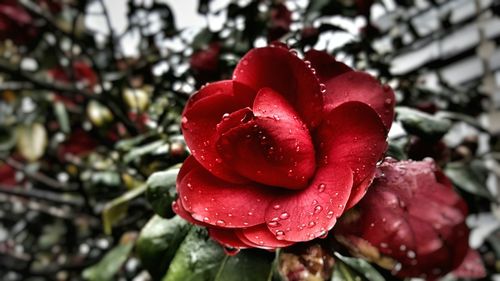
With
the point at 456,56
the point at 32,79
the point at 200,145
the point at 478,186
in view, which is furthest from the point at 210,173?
the point at 456,56

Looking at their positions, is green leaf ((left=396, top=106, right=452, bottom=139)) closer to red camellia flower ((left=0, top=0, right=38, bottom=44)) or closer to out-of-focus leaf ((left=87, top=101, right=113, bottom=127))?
out-of-focus leaf ((left=87, top=101, right=113, bottom=127))

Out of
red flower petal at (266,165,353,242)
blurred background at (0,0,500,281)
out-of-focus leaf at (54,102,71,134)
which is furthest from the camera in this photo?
out-of-focus leaf at (54,102,71,134)

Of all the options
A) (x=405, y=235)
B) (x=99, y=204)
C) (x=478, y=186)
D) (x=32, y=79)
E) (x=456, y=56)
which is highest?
(x=405, y=235)

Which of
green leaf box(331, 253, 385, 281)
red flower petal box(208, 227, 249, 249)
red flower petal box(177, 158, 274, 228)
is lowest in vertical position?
green leaf box(331, 253, 385, 281)

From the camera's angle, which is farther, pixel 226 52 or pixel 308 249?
pixel 226 52

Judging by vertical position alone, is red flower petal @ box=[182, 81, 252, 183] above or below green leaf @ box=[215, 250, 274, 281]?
above

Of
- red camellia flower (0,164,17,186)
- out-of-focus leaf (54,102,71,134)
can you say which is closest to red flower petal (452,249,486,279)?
out-of-focus leaf (54,102,71,134)

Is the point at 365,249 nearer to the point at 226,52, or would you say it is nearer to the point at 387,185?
the point at 387,185
